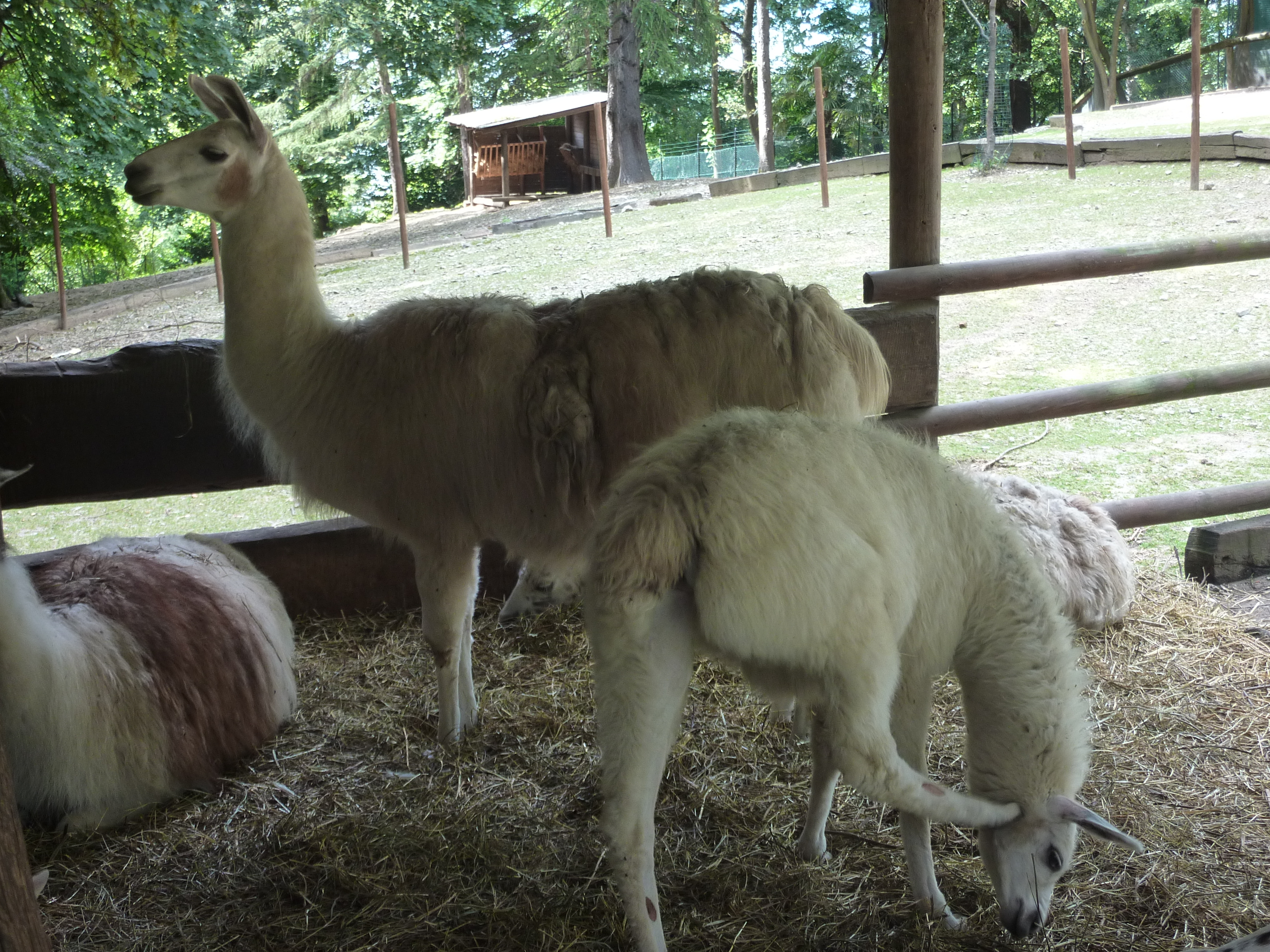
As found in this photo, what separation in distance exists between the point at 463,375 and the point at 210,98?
A: 123cm

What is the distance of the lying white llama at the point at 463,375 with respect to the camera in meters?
3.16

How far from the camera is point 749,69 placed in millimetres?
23703

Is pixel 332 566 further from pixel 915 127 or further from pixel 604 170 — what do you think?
pixel 604 170

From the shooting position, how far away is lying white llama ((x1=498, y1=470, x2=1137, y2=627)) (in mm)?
4133

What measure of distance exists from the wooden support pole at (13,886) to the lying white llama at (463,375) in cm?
163

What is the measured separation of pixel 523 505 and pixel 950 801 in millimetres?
1635

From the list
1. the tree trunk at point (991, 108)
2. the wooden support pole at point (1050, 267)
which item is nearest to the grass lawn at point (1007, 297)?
the tree trunk at point (991, 108)

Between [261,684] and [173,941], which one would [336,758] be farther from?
[173,941]

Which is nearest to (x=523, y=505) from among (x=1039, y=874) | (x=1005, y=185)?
(x=1039, y=874)

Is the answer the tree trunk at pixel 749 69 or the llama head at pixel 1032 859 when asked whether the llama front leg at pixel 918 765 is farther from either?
the tree trunk at pixel 749 69

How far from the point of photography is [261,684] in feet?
11.5

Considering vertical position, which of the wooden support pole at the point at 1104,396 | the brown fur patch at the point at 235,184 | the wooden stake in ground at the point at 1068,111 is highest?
the wooden stake in ground at the point at 1068,111

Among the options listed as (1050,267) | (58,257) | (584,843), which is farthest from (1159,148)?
(584,843)

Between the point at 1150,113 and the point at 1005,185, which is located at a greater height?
the point at 1150,113
